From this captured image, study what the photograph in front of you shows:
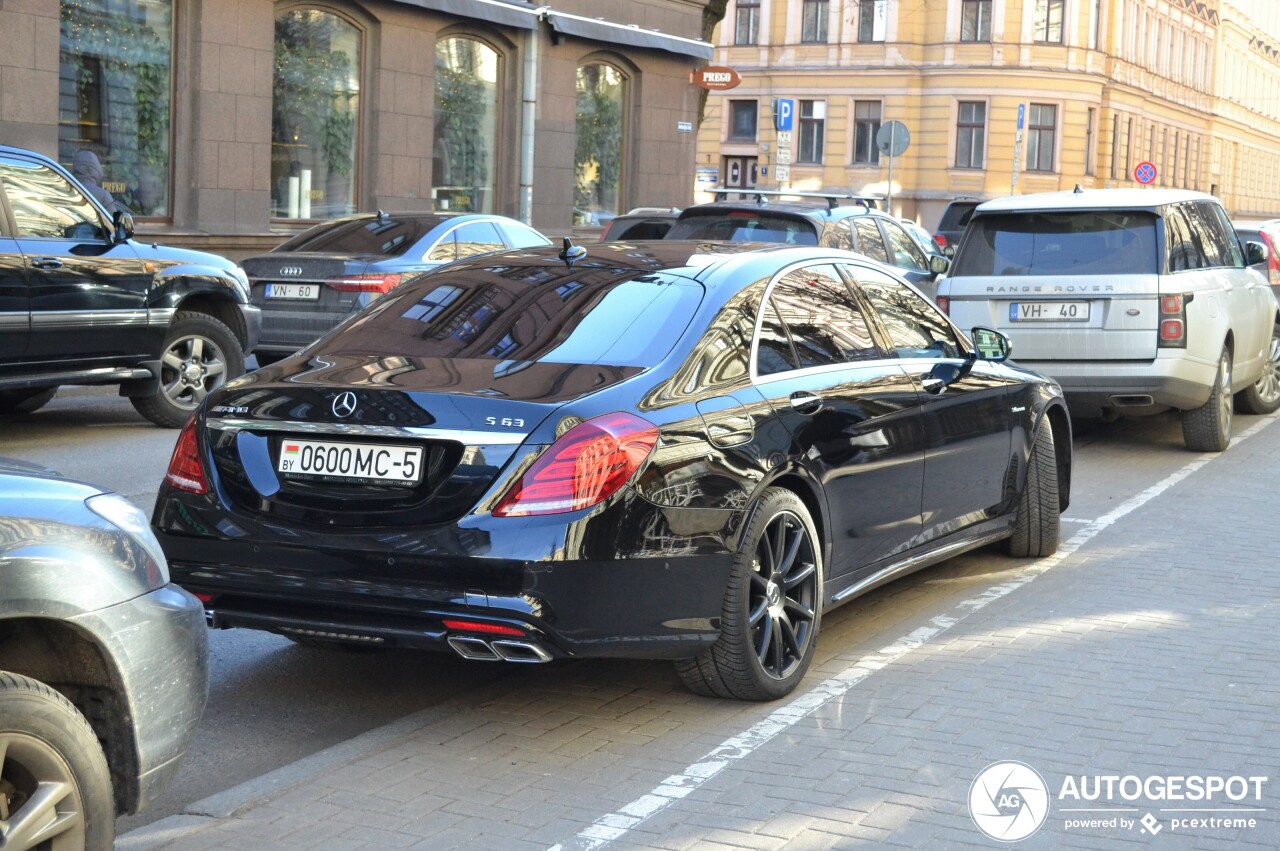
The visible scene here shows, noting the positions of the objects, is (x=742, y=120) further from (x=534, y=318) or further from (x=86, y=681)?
(x=86, y=681)

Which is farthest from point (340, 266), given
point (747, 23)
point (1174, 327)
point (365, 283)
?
point (747, 23)

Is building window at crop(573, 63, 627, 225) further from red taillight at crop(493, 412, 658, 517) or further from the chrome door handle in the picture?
red taillight at crop(493, 412, 658, 517)

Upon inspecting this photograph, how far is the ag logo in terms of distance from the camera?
14.5 ft

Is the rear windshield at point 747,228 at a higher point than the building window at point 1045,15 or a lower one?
lower

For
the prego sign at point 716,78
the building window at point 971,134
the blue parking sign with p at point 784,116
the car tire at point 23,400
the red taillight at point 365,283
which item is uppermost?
the building window at point 971,134

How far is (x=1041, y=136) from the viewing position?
58.9 m

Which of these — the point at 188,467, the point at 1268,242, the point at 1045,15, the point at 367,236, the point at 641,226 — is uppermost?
the point at 1045,15

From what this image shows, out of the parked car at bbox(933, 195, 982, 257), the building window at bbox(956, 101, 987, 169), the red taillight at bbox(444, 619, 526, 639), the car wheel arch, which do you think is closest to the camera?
the car wheel arch

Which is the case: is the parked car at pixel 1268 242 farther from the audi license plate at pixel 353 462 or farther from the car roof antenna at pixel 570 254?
the audi license plate at pixel 353 462

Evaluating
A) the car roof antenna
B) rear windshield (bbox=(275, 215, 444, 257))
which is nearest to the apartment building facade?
rear windshield (bbox=(275, 215, 444, 257))

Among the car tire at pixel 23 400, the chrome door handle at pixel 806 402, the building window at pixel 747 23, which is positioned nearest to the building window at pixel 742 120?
the building window at pixel 747 23

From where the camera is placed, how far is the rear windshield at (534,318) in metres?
5.42

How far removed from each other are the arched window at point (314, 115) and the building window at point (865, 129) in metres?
39.9

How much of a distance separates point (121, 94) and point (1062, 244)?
11334 mm
